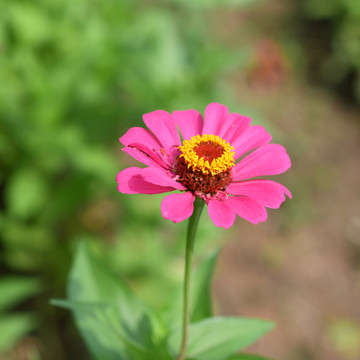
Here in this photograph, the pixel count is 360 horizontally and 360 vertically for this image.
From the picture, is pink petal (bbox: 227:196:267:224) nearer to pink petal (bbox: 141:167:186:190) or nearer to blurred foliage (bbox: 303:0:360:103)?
pink petal (bbox: 141:167:186:190)

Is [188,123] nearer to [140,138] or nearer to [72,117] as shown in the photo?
[140,138]

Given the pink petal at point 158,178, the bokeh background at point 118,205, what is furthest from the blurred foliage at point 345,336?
the pink petal at point 158,178

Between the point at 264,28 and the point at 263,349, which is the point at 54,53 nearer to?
the point at 263,349

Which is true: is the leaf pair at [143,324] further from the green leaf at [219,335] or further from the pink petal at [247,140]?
the pink petal at [247,140]

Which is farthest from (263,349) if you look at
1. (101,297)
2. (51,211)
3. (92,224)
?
(101,297)

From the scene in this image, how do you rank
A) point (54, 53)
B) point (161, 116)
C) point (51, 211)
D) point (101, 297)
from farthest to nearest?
point (54, 53), point (51, 211), point (101, 297), point (161, 116)

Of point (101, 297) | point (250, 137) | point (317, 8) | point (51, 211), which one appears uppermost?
point (317, 8)
